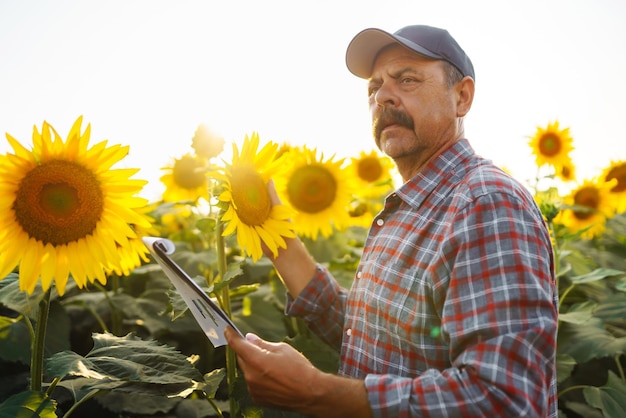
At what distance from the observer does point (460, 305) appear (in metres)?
1.33

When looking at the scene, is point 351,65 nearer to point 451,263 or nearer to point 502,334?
point 451,263

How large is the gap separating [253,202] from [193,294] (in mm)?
658

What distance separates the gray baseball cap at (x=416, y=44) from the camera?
6.12 ft

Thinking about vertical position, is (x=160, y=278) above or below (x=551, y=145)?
below

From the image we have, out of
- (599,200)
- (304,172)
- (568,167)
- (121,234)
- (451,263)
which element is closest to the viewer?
(451,263)

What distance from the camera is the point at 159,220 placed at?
493cm

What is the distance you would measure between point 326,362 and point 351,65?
1.16 meters

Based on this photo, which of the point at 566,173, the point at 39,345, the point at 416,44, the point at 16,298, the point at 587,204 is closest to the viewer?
the point at 39,345

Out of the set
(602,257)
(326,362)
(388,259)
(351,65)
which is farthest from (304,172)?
(602,257)

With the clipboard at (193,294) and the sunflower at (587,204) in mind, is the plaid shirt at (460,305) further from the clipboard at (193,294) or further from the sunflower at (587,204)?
the sunflower at (587,204)

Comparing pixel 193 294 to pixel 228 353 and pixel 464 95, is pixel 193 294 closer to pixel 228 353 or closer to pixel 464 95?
pixel 228 353

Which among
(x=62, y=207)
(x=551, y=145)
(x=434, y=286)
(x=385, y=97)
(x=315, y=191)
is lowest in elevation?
(x=434, y=286)

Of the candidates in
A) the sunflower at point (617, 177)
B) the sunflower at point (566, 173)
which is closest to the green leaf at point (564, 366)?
the sunflower at point (617, 177)

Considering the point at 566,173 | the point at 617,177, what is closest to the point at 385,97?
the point at 617,177
